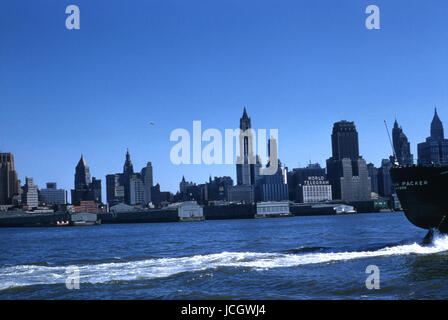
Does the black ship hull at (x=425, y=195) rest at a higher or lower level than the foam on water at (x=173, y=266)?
higher

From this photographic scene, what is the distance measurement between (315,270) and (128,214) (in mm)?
177749

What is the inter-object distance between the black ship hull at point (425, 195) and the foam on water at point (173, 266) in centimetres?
153

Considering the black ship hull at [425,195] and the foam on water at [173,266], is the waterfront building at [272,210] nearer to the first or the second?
the black ship hull at [425,195]

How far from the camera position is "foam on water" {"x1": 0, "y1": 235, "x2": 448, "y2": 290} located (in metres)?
22.7

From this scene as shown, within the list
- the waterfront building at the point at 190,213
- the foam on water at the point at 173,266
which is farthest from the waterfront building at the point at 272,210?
the foam on water at the point at 173,266

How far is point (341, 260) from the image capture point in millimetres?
26188

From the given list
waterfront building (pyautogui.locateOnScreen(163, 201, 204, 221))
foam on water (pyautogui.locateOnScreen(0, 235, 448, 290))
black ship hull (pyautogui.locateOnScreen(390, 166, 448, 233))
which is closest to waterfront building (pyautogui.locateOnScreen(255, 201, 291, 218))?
waterfront building (pyautogui.locateOnScreen(163, 201, 204, 221))

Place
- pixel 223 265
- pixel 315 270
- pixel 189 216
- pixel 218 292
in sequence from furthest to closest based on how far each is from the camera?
1. pixel 189 216
2. pixel 223 265
3. pixel 315 270
4. pixel 218 292

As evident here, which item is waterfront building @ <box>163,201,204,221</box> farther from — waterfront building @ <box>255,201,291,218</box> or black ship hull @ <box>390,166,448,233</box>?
black ship hull @ <box>390,166,448,233</box>

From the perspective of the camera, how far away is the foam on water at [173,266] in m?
22.7

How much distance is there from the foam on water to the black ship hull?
1534mm
